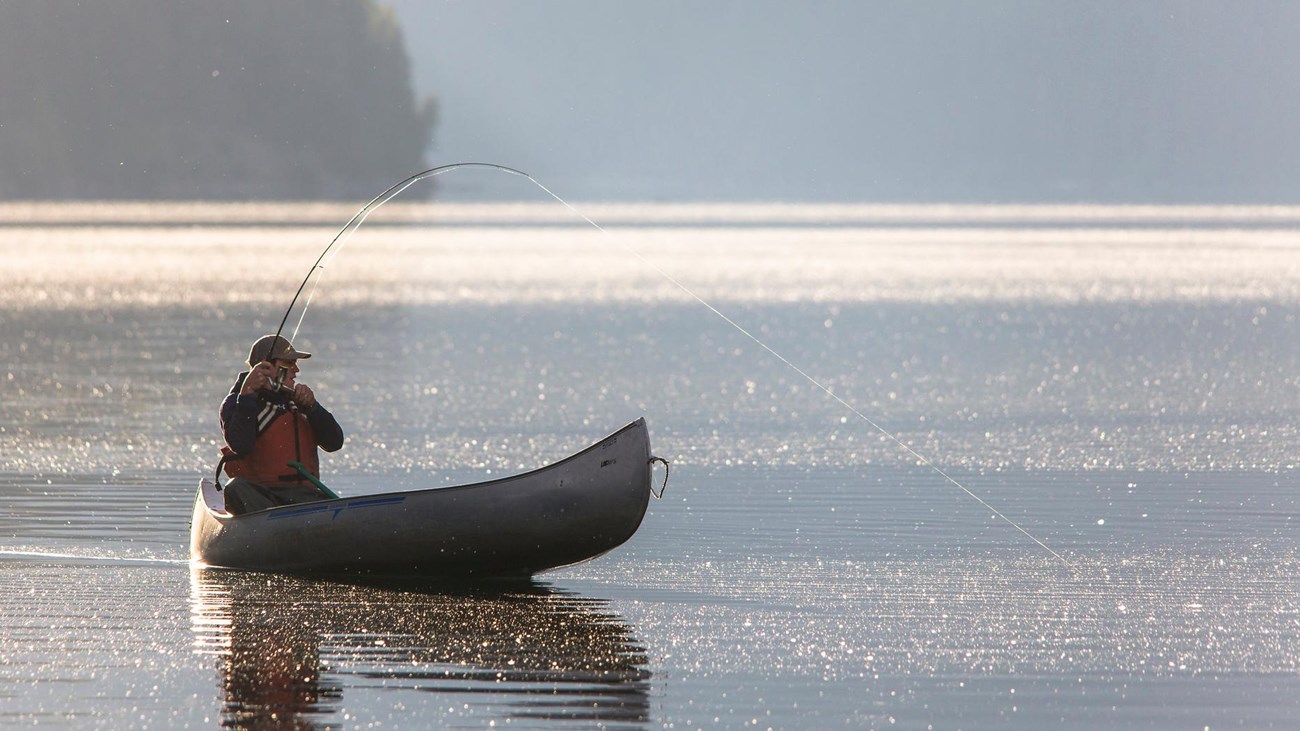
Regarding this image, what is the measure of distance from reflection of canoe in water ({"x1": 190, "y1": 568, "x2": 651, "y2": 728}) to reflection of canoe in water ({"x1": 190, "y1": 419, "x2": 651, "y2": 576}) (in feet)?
0.47

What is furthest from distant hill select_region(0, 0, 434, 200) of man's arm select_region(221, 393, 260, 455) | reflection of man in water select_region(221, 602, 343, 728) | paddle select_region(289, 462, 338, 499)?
reflection of man in water select_region(221, 602, 343, 728)

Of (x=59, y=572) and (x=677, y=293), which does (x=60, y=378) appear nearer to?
(x=59, y=572)

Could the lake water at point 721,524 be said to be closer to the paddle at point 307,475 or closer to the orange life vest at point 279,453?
the orange life vest at point 279,453

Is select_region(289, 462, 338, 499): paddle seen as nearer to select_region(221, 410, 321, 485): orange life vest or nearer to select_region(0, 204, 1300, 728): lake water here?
select_region(221, 410, 321, 485): orange life vest

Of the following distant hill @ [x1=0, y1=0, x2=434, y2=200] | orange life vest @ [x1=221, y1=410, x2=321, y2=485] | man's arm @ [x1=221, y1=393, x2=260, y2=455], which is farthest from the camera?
distant hill @ [x1=0, y1=0, x2=434, y2=200]

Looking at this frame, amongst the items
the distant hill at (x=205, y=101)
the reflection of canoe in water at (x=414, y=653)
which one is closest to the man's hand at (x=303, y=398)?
the reflection of canoe in water at (x=414, y=653)

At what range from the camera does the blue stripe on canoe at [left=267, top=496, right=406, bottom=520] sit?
1017cm

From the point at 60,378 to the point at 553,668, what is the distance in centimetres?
1418

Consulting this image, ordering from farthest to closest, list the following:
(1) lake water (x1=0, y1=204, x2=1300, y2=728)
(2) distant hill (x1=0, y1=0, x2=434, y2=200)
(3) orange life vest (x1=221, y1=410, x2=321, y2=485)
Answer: (2) distant hill (x1=0, y1=0, x2=434, y2=200) < (3) orange life vest (x1=221, y1=410, x2=321, y2=485) < (1) lake water (x1=0, y1=204, x2=1300, y2=728)

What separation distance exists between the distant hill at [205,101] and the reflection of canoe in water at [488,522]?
11438 centimetres

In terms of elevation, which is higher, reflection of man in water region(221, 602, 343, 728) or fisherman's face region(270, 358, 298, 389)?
fisherman's face region(270, 358, 298, 389)

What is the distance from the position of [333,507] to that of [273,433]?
0.72 m

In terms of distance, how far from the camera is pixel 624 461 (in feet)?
33.0

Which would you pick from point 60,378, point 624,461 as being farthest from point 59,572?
point 60,378
